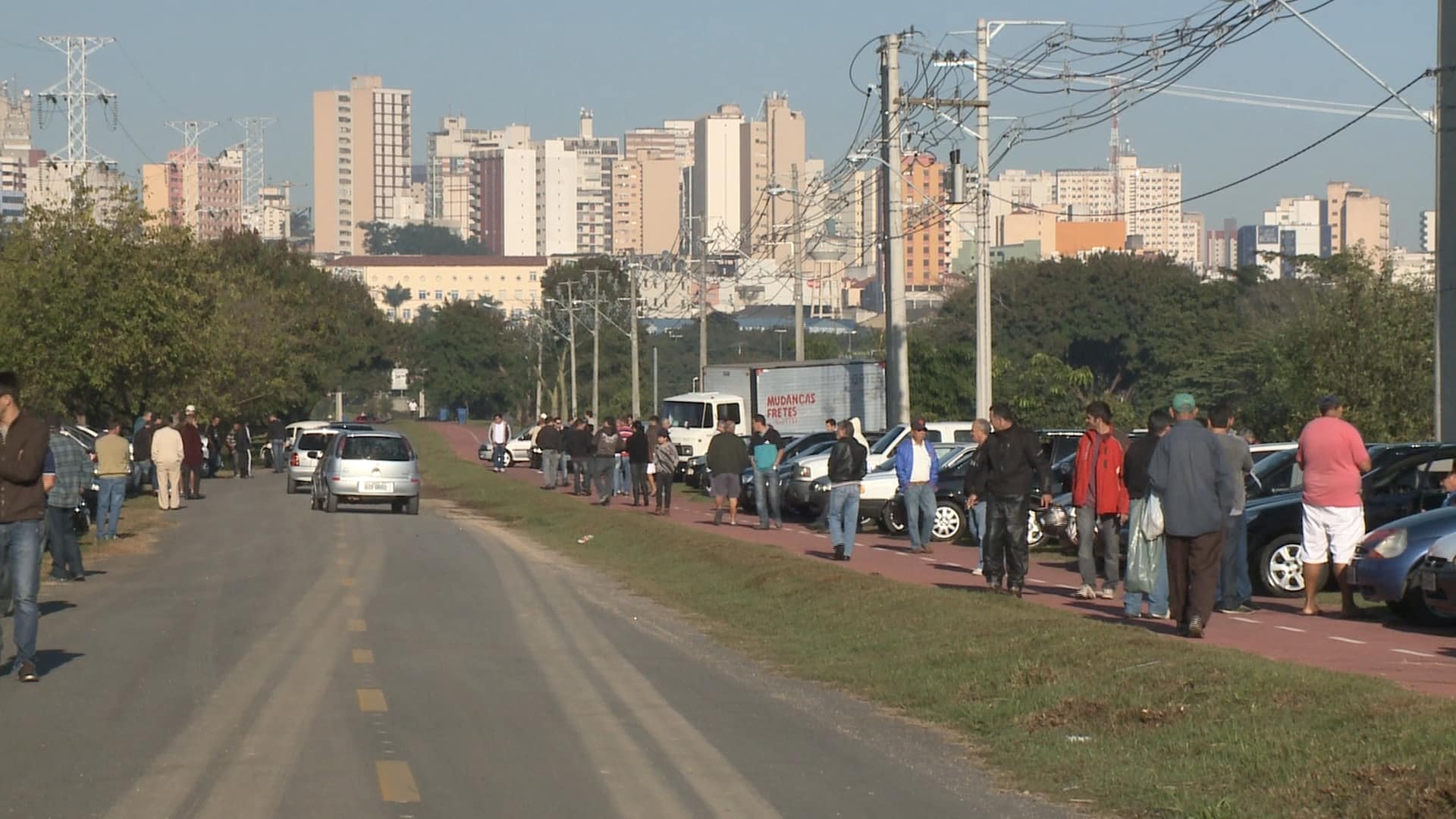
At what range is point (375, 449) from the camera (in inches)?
1341

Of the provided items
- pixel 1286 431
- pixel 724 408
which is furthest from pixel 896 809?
pixel 1286 431

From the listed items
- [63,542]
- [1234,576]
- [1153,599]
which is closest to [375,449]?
[63,542]

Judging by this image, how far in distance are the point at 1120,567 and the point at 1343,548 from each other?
5.15 metres

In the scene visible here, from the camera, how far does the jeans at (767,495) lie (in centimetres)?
3030

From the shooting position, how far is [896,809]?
8.40 meters

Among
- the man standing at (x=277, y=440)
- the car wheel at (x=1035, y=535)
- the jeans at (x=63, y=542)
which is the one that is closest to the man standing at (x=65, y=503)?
the jeans at (x=63, y=542)

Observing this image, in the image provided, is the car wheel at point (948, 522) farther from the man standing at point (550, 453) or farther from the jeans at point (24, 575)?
the man standing at point (550, 453)

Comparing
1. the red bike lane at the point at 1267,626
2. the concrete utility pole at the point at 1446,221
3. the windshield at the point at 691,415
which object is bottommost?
the red bike lane at the point at 1267,626

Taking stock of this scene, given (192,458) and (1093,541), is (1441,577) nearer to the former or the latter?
(1093,541)

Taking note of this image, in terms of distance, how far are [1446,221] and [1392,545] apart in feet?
33.3

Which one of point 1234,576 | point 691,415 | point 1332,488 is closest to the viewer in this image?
point 1332,488

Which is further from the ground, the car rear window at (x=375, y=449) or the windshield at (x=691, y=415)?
the windshield at (x=691, y=415)

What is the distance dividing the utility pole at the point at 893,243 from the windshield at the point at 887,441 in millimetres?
2544

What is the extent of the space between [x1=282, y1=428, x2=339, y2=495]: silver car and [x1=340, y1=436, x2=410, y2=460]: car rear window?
691 cm
